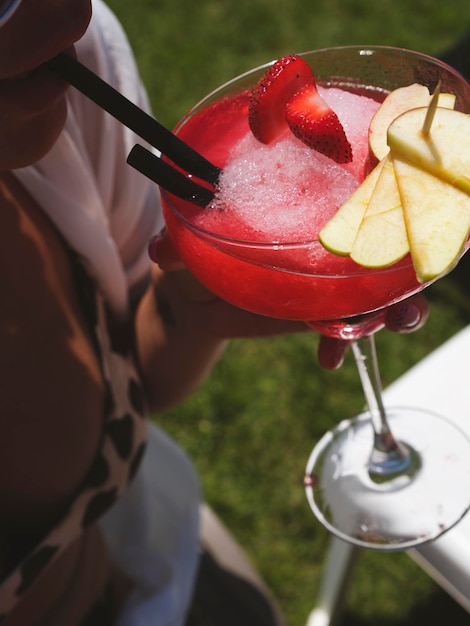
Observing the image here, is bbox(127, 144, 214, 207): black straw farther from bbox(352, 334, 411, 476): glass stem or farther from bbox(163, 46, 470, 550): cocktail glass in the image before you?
bbox(352, 334, 411, 476): glass stem

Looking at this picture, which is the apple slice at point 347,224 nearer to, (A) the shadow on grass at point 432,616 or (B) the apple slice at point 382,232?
(B) the apple slice at point 382,232

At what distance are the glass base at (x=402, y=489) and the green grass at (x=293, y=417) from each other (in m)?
0.89

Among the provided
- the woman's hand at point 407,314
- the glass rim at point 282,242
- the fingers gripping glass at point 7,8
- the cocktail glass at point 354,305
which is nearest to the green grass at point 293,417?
the cocktail glass at point 354,305

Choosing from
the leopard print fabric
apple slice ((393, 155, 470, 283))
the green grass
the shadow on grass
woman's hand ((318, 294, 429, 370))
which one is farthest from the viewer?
the green grass

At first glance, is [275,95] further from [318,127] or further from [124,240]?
[124,240]

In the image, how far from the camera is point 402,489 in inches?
51.5

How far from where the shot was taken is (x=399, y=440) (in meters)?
1.34

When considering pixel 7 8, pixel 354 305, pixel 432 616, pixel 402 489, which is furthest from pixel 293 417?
pixel 7 8

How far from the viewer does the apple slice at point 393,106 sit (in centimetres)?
88

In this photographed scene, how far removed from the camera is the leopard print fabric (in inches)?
46.3

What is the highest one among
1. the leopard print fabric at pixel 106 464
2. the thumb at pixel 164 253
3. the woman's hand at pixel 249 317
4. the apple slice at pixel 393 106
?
the apple slice at pixel 393 106

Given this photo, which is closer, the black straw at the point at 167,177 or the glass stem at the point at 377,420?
the black straw at the point at 167,177

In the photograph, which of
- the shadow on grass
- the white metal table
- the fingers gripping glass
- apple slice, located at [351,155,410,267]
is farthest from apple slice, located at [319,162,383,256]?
the shadow on grass

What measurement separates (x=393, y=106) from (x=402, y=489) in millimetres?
661
